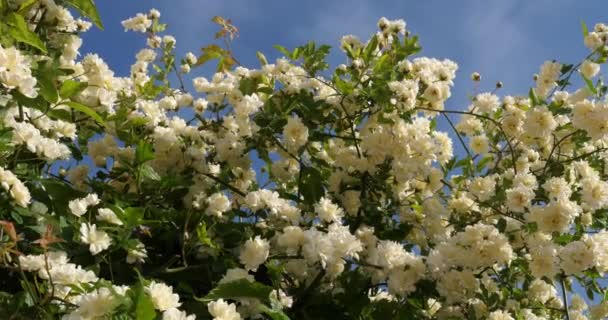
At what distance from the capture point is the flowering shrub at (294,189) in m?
1.92

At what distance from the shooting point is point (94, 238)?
1817 millimetres

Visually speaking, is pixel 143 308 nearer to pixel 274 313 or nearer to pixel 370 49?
→ pixel 274 313

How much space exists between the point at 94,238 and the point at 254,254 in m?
0.49

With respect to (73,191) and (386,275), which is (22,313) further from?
(386,275)

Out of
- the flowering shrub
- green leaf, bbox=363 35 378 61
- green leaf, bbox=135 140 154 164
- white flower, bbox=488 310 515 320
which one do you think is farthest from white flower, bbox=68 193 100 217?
white flower, bbox=488 310 515 320

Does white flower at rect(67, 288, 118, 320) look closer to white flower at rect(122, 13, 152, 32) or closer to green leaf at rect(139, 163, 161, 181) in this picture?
green leaf at rect(139, 163, 161, 181)

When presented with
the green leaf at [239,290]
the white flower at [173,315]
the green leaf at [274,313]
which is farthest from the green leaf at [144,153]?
the white flower at [173,315]

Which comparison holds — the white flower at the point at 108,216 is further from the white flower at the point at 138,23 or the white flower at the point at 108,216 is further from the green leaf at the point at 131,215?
the white flower at the point at 138,23

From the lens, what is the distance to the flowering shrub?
75.8 inches

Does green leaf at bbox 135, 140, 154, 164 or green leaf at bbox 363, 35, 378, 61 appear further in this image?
green leaf at bbox 363, 35, 378, 61

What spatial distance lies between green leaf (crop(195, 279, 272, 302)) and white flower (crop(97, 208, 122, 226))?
0.30 meters

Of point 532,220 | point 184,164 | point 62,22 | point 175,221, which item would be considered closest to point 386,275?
point 532,220

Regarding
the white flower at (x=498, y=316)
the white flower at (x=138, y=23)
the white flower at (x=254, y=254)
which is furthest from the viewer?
the white flower at (x=138, y=23)

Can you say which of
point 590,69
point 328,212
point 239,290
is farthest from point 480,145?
point 239,290
